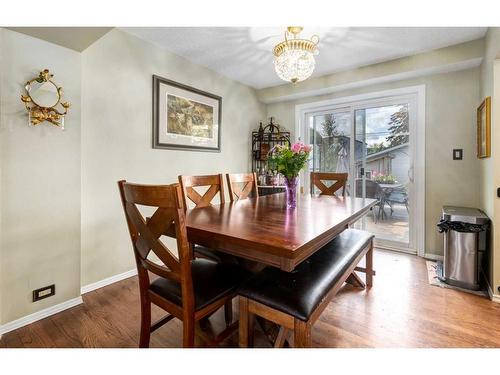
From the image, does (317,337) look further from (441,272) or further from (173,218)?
(441,272)

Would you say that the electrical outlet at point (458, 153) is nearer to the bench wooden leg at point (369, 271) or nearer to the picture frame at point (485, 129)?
the picture frame at point (485, 129)

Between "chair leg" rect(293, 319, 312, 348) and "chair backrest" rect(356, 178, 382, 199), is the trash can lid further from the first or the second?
"chair leg" rect(293, 319, 312, 348)

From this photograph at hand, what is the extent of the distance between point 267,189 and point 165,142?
1.85m

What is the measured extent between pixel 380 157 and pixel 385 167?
153 mm

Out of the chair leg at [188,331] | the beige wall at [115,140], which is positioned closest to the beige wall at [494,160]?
the chair leg at [188,331]

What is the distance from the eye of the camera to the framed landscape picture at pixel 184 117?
2666 millimetres

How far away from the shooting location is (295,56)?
1.99 m

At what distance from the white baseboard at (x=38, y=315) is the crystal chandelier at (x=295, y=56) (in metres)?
2.54

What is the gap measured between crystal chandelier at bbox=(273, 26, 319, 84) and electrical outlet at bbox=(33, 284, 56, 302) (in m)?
2.50

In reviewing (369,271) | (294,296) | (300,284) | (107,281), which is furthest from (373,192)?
(107,281)

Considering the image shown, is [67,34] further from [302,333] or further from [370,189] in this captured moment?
[370,189]

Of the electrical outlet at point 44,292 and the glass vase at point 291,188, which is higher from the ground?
the glass vase at point 291,188

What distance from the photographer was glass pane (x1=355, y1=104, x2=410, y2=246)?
3246 millimetres
